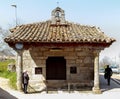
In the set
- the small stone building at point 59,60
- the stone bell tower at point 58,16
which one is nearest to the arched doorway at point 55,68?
the small stone building at point 59,60

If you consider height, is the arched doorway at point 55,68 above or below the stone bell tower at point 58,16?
below

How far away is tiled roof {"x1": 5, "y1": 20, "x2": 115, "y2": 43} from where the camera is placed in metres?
21.9

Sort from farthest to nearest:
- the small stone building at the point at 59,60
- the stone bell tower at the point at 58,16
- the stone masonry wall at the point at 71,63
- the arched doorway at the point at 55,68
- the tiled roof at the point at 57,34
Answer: the stone bell tower at the point at 58,16
the arched doorway at the point at 55,68
the stone masonry wall at the point at 71,63
the small stone building at the point at 59,60
the tiled roof at the point at 57,34

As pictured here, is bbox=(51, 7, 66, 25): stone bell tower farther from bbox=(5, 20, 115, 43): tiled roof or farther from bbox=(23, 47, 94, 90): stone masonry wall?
bbox=(23, 47, 94, 90): stone masonry wall

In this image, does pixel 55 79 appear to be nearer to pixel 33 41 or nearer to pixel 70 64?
pixel 70 64

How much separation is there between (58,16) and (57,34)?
11.9ft

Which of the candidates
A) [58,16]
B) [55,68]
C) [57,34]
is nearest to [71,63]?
[55,68]

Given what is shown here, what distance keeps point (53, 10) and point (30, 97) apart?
8.60 m

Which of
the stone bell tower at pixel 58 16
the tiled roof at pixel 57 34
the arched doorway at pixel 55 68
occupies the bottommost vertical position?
the arched doorway at pixel 55 68

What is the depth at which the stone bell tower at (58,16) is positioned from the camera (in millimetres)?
26734

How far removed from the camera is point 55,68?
2533 cm

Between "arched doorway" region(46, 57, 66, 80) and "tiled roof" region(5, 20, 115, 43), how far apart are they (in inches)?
76.7

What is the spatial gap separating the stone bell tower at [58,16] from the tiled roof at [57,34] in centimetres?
37

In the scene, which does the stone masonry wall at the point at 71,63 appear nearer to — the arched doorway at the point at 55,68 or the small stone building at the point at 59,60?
the small stone building at the point at 59,60
